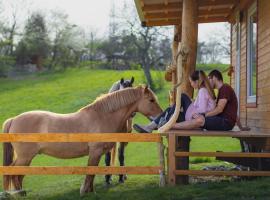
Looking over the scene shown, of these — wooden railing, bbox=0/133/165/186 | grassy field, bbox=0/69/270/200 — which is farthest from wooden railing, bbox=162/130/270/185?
wooden railing, bbox=0/133/165/186

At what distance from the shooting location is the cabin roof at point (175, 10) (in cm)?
954

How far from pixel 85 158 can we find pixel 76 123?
8.69 meters

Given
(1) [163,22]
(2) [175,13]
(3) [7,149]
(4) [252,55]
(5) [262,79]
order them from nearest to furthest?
(3) [7,149] < (5) [262,79] < (4) [252,55] < (2) [175,13] < (1) [163,22]

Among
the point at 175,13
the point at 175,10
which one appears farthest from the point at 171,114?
the point at 175,13

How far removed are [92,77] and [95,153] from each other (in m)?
36.0

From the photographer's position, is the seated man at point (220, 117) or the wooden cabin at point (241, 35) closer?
the seated man at point (220, 117)

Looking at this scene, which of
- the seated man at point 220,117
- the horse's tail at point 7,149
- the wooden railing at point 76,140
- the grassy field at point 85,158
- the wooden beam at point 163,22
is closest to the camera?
the grassy field at point 85,158

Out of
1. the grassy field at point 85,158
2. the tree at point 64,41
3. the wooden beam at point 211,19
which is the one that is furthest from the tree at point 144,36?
the wooden beam at point 211,19

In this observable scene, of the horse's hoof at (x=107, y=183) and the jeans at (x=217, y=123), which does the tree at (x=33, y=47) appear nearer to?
the horse's hoof at (x=107, y=183)

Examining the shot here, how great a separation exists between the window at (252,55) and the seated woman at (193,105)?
5.80 feet

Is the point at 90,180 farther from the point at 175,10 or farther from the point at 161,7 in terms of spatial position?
the point at 175,10

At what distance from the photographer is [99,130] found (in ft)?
23.0

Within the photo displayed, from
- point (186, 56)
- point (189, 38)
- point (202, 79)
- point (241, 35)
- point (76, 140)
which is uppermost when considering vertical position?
point (241, 35)

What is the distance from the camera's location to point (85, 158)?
15.6 metres
